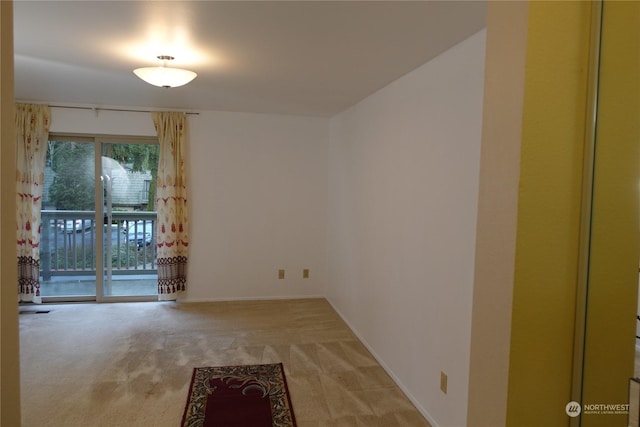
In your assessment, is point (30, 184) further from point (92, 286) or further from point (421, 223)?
point (421, 223)

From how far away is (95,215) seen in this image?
502 centimetres

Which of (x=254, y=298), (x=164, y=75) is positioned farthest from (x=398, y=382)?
(x=164, y=75)

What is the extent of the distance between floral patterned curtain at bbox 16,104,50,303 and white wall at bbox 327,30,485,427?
3.49 m

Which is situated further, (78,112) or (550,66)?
(78,112)

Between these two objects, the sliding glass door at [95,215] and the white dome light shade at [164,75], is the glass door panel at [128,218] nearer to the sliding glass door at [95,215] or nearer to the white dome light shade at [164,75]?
→ the sliding glass door at [95,215]

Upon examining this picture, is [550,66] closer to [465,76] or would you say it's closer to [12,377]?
[12,377]

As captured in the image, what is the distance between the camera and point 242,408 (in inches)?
110

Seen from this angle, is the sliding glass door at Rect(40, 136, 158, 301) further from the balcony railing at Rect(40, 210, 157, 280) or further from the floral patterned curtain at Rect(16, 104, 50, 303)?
the floral patterned curtain at Rect(16, 104, 50, 303)

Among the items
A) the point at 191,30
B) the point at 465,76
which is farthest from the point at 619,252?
the point at 191,30

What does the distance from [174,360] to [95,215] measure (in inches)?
95.4

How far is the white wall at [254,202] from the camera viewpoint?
16.9ft

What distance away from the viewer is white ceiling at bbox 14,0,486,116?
204cm

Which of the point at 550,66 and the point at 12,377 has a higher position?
the point at 550,66

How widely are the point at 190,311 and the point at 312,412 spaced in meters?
2.50
